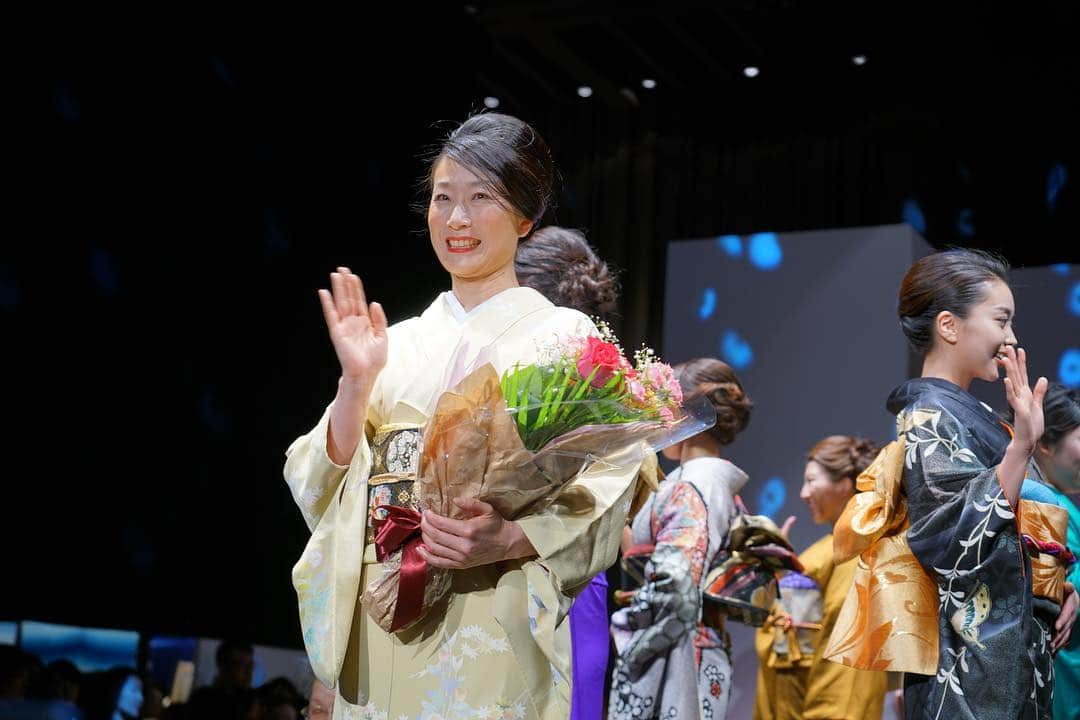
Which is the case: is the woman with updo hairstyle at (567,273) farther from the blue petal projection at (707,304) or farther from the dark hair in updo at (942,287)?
the blue petal projection at (707,304)

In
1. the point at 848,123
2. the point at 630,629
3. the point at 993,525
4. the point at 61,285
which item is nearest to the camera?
the point at 993,525

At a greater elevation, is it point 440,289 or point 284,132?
point 284,132

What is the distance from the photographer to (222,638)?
414 cm

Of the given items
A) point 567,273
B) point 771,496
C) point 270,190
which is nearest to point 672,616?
point 567,273

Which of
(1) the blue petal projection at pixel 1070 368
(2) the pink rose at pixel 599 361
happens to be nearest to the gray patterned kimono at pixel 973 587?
(2) the pink rose at pixel 599 361

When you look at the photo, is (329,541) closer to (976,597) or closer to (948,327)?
(976,597)

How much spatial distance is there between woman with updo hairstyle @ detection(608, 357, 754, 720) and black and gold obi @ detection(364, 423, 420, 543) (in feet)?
4.41

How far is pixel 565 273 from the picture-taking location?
294 centimetres

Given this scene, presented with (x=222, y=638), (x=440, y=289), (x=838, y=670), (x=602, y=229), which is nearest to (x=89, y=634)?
(x=222, y=638)

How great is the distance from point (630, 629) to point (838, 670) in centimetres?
132

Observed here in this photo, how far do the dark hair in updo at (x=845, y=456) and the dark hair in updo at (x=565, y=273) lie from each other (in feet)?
6.35

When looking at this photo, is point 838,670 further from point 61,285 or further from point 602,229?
point 602,229

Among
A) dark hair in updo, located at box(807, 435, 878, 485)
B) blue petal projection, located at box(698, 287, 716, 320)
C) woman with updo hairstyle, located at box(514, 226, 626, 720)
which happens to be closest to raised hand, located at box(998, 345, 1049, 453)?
woman with updo hairstyle, located at box(514, 226, 626, 720)

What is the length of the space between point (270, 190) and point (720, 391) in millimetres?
1730
